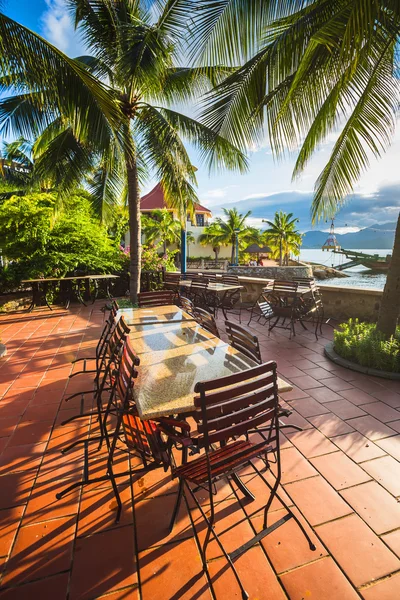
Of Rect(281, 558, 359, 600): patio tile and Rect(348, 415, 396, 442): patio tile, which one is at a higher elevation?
Rect(348, 415, 396, 442): patio tile

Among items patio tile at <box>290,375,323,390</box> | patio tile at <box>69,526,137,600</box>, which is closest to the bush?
patio tile at <box>290,375,323,390</box>

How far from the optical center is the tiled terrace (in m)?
1.72

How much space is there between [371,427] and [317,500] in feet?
4.08

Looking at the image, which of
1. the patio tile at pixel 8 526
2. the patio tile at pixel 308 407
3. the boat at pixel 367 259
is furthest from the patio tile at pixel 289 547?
the boat at pixel 367 259

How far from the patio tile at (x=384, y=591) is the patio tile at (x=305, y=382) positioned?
238 centimetres

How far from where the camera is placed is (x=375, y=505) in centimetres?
222

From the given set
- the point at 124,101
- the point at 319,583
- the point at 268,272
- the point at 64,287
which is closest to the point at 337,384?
the point at 319,583

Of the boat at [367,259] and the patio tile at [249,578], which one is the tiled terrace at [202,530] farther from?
the boat at [367,259]

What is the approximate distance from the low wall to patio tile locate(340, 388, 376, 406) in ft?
10.7

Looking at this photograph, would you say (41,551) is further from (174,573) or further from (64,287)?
A: (64,287)

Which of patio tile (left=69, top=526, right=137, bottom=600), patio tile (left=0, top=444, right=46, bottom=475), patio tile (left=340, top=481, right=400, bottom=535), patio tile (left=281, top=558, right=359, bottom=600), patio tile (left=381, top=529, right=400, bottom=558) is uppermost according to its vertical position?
A: patio tile (left=340, top=481, right=400, bottom=535)

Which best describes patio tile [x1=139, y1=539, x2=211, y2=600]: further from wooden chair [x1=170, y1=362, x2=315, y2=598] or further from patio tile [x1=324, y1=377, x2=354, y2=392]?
patio tile [x1=324, y1=377, x2=354, y2=392]

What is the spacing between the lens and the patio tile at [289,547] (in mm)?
1820

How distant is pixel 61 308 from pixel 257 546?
9064mm
